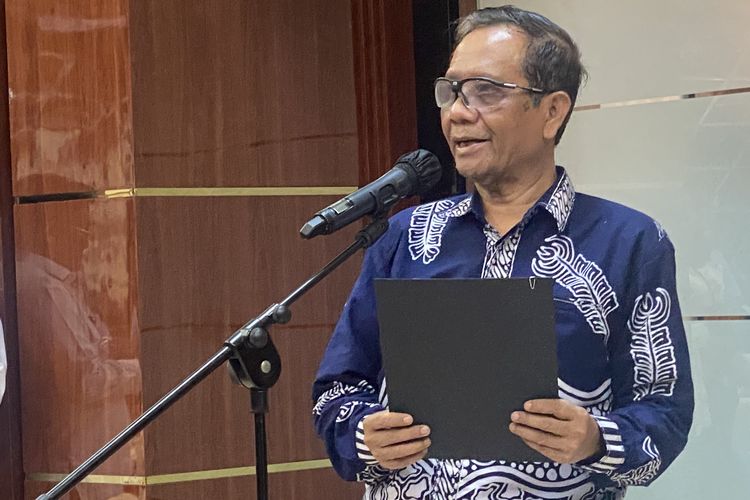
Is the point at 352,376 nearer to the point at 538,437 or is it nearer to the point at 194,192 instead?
the point at 538,437

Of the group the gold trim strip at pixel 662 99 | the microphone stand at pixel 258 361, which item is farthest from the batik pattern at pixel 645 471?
the gold trim strip at pixel 662 99

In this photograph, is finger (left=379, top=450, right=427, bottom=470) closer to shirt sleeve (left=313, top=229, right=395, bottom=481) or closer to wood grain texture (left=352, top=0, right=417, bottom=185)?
shirt sleeve (left=313, top=229, right=395, bottom=481)

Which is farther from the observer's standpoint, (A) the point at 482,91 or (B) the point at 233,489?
(B) the point at 233,489

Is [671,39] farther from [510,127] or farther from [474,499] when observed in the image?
[474,499]

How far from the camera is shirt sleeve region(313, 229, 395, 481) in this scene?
193 centimetres

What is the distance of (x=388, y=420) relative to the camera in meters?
1.75

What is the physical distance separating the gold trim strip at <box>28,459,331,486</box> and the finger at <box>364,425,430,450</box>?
4.70 feet

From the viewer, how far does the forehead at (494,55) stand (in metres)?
1.95

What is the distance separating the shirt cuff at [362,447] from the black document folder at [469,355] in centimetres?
14

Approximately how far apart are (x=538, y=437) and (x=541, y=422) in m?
0.03

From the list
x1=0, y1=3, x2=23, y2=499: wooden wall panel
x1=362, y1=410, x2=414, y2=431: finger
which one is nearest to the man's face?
x1=362, y1=410, x2=414, y2=431: finger

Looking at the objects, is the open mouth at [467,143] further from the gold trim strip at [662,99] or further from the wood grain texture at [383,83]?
the wood grain texture at [383,83]

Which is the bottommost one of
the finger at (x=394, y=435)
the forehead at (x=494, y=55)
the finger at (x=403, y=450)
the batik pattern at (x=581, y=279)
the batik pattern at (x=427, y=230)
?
the finger at (x=403, y=450)

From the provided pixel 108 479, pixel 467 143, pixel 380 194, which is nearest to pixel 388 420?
pixel 380 194
